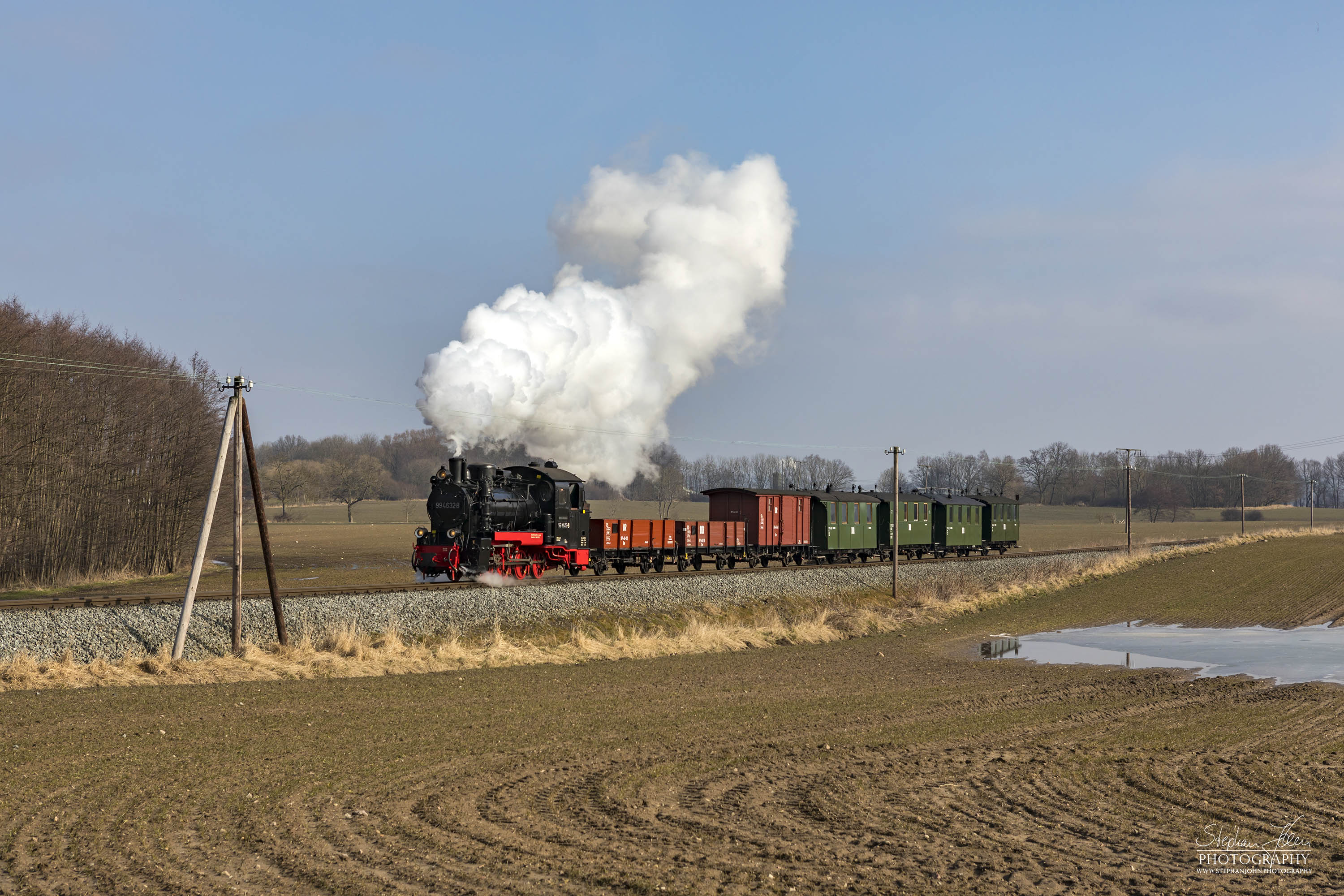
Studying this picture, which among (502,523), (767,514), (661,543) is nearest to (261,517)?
(502,523)

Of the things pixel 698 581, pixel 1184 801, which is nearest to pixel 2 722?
A: pixel 1184 801

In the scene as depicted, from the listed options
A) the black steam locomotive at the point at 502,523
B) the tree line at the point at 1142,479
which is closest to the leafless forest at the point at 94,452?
the black steam locomotive at the point at 502,523

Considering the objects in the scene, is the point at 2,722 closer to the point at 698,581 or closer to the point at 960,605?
the point at 698,581

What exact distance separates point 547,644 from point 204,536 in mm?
8574

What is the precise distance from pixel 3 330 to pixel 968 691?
1472 inches

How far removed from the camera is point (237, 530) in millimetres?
22234

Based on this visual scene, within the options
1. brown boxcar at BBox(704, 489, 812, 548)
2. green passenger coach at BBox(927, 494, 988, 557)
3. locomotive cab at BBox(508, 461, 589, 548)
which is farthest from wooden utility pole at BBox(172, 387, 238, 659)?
green passenger coach at BBox(927, 494, 988, 557)

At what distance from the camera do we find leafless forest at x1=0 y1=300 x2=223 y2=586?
38.4 m

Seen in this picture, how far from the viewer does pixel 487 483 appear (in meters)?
30.5

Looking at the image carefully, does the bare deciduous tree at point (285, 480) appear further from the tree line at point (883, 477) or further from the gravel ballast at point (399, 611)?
the gravel ballast at point (399, 611)

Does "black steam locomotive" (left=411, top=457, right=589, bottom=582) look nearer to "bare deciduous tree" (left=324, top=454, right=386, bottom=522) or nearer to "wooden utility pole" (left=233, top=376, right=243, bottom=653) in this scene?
"wooden utility pole" (left=233, top=376, right=243, bottom=653)

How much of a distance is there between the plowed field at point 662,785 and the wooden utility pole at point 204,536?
310 centimetres

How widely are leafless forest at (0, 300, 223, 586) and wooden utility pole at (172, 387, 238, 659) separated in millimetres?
20635

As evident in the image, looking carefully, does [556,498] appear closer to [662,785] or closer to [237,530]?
[237,530]
